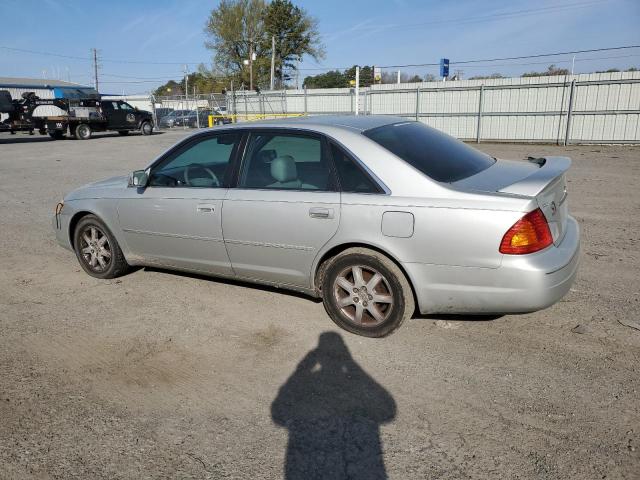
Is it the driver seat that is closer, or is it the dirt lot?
the dirt lot

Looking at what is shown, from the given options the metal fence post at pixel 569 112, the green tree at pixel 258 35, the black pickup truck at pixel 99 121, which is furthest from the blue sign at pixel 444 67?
the green tree at pixel 258 35

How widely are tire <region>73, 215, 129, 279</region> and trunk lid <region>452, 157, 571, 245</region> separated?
333 cm

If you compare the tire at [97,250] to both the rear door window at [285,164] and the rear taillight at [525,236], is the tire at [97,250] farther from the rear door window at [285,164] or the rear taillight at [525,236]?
the rear taillight at [525,236]

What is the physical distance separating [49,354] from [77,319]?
616 millimetres

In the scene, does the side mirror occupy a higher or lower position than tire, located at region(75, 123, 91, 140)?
lower

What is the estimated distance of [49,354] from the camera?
11.9 ft

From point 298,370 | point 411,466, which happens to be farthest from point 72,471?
point 411,466

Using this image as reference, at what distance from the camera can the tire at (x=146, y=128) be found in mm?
30131

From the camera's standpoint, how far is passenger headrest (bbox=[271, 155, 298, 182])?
12.8 ft

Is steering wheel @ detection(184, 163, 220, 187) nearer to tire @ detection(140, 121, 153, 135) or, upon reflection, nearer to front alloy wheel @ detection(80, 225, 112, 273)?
front alloy wheel @ detection(80, 225, 112, 273)

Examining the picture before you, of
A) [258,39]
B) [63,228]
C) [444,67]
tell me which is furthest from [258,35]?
[63,228]

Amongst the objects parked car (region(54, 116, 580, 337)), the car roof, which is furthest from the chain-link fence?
the car roof

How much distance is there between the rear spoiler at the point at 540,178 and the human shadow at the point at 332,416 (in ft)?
4.99

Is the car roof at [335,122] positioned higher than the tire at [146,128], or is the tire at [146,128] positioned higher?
the tire at [146,128]
